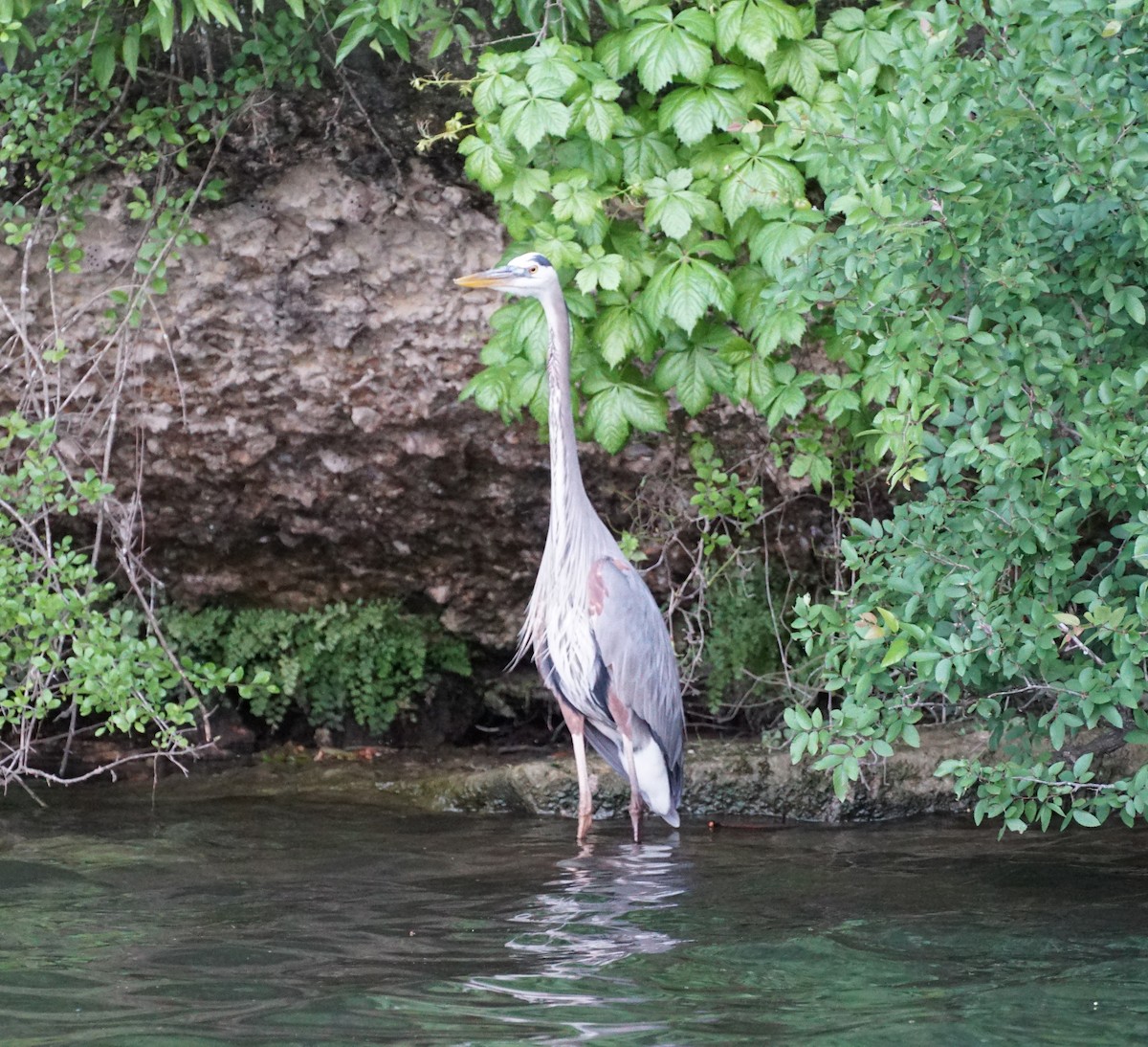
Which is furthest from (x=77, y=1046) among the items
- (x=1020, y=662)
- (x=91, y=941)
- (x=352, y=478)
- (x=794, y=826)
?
(x=352, y=478)

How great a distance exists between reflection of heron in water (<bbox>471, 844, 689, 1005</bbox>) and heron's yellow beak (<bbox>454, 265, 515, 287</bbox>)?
1887 millimetres

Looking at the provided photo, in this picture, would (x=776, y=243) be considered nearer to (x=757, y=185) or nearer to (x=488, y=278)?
(x=757, y=185)

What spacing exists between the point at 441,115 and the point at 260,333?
110 cm

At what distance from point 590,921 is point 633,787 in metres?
1.30

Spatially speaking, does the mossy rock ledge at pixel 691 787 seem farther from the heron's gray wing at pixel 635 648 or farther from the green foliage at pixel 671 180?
the green foliage at pixel 671 180

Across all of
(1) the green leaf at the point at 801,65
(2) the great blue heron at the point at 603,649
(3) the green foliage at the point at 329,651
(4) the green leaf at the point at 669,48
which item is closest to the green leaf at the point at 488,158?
(4) the green leaf at the point at 669,48

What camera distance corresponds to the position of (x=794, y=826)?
5184 millimetres

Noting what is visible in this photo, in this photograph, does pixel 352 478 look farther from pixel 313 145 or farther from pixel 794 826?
pixel 794 826

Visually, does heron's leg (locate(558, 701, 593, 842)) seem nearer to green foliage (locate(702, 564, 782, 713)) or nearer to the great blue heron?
the great blue heron

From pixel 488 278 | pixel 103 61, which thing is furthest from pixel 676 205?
pixel 103 61

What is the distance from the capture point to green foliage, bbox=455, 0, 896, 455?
13.4ft

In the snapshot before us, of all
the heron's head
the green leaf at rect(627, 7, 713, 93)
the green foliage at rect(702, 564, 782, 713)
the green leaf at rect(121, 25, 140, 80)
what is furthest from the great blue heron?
the green leaf at rect(121, 25, 140, 80)

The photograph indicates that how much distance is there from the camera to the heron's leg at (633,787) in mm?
4980

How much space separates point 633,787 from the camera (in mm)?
5008
